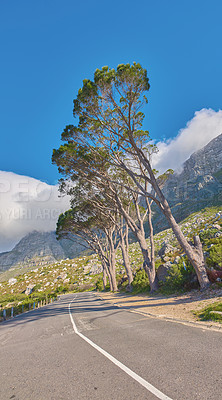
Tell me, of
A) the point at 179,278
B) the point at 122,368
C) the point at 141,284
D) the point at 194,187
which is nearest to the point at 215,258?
the point at 179,278

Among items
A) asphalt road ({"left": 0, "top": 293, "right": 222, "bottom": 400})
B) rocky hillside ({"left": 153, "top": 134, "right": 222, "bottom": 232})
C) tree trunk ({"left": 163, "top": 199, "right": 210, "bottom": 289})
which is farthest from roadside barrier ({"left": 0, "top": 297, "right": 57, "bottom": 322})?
rocky hillside ({"left": 153, "top": 134, "right": 222, "bottom": 232})

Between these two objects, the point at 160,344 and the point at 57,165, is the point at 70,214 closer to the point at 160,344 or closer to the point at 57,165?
the point at 57,165

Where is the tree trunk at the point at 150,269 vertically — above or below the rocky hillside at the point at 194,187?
below

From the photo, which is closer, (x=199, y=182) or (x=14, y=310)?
(x=14, y=310)

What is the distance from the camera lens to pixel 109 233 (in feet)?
97.9

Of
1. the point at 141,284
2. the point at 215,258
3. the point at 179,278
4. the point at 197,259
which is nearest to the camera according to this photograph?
the point at 197,259

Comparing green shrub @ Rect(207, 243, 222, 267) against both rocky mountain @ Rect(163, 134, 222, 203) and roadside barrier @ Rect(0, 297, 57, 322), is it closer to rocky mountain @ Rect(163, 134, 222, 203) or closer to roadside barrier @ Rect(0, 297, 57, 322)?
roadside barrier @ Rect(0, 297, 57, 322)

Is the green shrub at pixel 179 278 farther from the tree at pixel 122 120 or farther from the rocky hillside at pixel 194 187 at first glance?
the rocky hillside at pixel 194 187

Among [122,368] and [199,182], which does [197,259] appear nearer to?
[122,368]

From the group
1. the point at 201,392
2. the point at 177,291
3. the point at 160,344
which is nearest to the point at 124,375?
the point at 201,392

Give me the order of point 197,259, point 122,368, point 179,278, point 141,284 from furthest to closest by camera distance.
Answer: point 141,284 < point 179,278 < point 197,259 < point 122,368

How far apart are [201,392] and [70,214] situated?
1104 inches

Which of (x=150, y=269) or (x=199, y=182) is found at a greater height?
(x=199, y=182)

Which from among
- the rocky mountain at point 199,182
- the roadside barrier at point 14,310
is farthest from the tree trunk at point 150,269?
the rocky mountain at point 199,182
